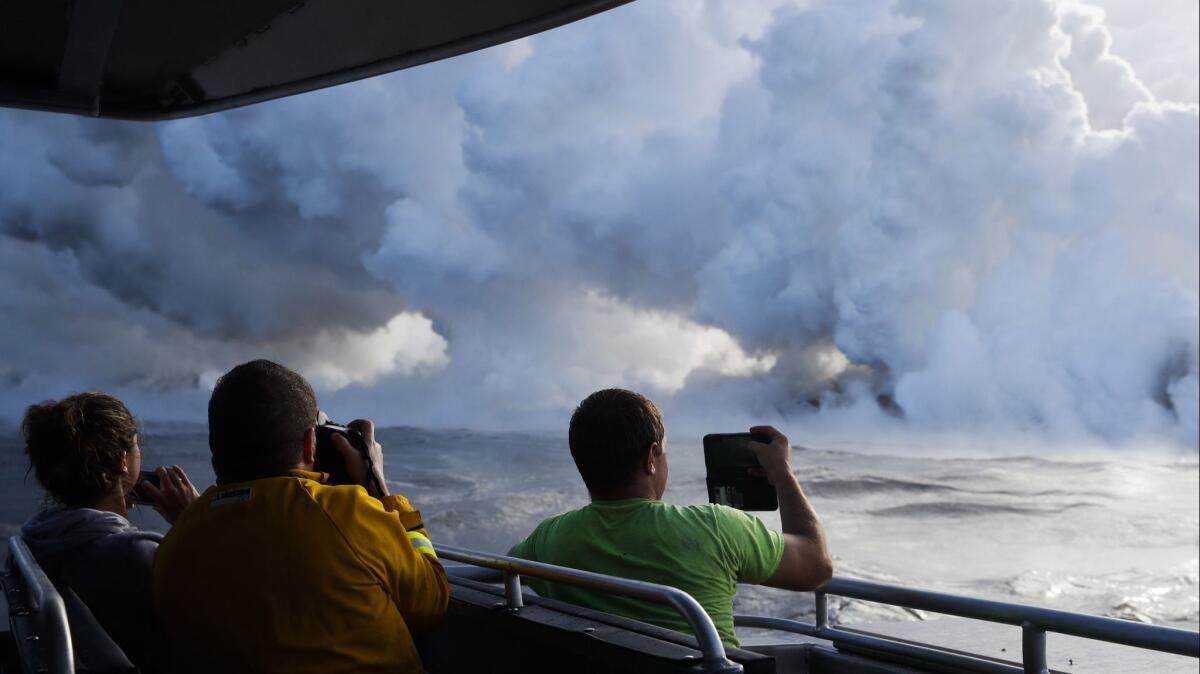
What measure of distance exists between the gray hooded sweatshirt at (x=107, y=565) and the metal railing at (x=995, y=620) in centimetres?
114

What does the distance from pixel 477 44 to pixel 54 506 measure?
2127 mm

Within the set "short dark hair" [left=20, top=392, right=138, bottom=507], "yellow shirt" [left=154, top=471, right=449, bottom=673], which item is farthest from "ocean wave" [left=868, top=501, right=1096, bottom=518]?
"yellow shirt" [left=154, top=471, right=449, bottom=673]

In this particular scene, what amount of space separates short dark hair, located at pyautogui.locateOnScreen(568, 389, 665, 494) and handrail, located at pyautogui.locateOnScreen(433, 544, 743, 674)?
191 mm

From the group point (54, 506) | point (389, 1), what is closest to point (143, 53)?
point (389, 1)

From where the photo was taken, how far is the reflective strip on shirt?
4.93 feet

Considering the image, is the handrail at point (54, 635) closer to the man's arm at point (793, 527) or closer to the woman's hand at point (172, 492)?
the woman's hand at point (172, 492)

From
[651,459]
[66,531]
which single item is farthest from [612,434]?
[66,531]

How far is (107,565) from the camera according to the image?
177 cm

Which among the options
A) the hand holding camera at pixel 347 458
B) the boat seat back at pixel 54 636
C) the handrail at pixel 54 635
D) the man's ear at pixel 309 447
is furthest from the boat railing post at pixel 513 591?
the handrail at pixel 54 635

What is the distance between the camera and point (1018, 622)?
147cm

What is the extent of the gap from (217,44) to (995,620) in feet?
9.55

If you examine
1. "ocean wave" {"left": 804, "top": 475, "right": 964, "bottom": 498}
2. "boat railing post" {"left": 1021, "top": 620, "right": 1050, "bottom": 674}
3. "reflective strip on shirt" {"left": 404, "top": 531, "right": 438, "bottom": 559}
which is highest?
"reflective strip on shirt" {"left": 404, "top": 531, "right": 438, "bottom": 559}

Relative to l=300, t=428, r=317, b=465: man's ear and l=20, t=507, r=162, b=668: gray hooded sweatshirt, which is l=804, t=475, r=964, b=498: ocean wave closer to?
l=20, t=507, r=162, b=668: gray hooded sweatshirt

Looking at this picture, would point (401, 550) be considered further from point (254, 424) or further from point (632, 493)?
point (632, 493)
